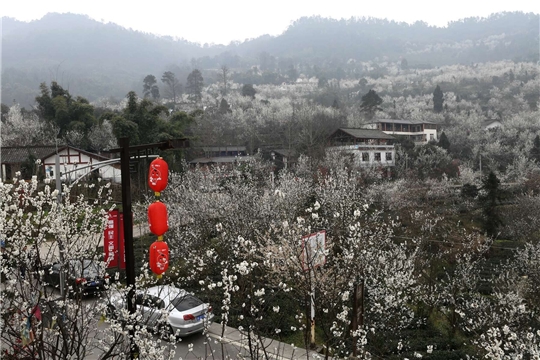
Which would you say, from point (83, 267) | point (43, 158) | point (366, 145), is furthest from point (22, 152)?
point (83, 267)

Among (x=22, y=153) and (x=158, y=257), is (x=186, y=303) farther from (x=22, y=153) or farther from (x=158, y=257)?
(x=22, y=153)

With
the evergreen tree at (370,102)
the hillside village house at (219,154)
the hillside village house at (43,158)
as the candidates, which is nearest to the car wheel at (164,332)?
the hillside village house at (43,158)

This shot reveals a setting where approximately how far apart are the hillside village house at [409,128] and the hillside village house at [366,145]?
34.2ft

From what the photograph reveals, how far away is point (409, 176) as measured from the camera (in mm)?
42156

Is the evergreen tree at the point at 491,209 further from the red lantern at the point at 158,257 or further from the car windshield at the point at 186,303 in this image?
the red lantern at the point at 158,257

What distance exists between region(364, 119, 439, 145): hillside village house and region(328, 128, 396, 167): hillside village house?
10.4m

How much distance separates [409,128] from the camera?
6272 cm

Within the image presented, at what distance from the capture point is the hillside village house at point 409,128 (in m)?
60.3

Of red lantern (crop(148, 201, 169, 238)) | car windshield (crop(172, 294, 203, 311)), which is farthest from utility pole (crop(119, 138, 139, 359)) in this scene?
car windshield (crop(172, 294, 203, 311))

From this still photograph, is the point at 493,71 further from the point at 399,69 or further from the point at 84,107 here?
the point at 84,107

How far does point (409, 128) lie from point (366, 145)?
766 inches

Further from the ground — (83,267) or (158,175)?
(158,175)

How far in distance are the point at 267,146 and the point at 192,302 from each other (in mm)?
A: 42008

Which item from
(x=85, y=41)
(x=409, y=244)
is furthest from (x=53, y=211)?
(x=85, y=41)
